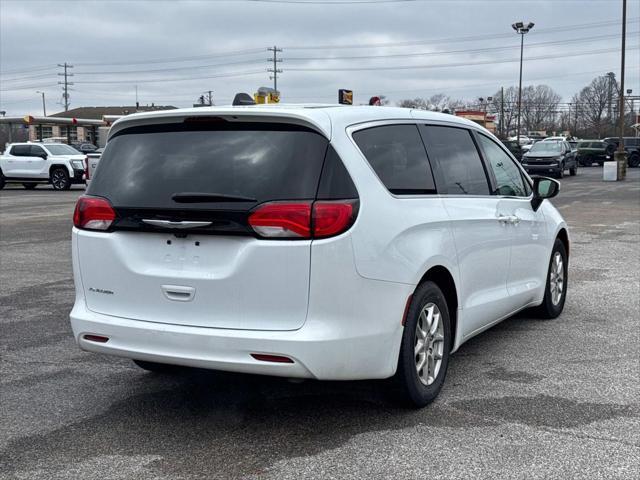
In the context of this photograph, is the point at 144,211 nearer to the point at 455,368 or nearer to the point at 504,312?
the point at 455,368

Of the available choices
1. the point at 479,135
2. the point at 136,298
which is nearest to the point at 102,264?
the point at 136,298

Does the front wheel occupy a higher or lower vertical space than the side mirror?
lower

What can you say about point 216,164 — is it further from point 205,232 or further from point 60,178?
point 60,178

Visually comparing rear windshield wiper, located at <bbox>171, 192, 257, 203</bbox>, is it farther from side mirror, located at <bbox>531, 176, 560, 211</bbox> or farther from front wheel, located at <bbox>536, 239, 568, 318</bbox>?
front wheel, located at <bbox>536, 239, 568, 318</bbox>

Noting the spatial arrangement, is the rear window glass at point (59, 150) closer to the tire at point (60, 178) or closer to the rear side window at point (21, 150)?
the tire at point (60, 178)

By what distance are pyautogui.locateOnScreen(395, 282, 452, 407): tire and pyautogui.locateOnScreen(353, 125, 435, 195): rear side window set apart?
1.94ft

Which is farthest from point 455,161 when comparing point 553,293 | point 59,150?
point 59,150

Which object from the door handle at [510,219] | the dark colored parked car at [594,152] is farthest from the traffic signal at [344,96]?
the dark colored parked car at [594,152]

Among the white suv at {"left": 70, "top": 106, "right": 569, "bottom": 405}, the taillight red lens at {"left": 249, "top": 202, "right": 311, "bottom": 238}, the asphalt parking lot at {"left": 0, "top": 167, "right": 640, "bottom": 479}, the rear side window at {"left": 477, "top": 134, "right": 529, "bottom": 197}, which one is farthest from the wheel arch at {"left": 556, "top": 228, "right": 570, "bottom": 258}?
the taillight red lens at {"left": 249, "top": 202, "right": 311, "bottom": 238}

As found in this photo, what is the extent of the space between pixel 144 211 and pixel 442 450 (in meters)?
1.95

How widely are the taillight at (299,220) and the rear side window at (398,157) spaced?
0.52m

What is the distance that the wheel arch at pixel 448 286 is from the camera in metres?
4.61

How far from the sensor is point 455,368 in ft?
17.9

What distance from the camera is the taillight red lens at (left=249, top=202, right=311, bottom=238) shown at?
3.83 metres
